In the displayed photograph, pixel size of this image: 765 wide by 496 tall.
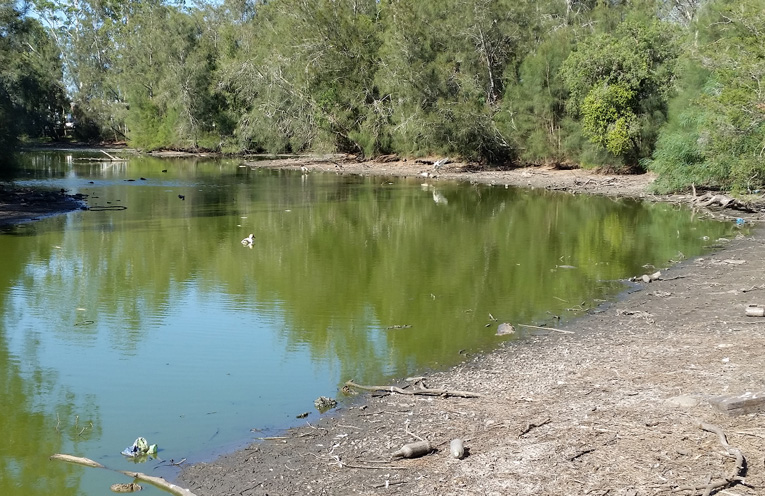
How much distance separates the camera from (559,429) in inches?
261

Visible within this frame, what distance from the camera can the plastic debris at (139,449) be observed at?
275 inches

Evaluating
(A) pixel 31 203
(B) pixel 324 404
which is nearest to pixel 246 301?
(B) pixel 324 404

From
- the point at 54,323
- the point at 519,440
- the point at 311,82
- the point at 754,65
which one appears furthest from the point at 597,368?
the point at 311,82

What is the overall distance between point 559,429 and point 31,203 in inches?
939

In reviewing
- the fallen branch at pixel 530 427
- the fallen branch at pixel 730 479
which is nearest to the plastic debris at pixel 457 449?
the fallen branch at pixel 530 427

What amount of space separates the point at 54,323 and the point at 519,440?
28.2 feet

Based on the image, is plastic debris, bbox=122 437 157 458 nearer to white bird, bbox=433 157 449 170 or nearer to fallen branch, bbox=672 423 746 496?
fallen branch, bbox=672 423 746 496

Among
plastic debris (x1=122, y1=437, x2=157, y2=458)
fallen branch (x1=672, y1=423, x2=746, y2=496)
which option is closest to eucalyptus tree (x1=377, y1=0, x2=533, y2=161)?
plastic debris (x1=122, y1=437, x2=157, y2=458)

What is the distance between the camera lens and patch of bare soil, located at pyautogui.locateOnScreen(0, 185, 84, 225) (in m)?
23.4

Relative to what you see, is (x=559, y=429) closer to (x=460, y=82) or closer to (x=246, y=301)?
(x=246, y=301)

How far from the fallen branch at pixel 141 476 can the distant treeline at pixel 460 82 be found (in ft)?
56.7

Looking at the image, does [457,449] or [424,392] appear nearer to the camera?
[457,449]

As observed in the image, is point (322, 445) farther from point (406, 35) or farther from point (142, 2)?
point (142, 2)

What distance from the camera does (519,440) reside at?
21.4 ft
